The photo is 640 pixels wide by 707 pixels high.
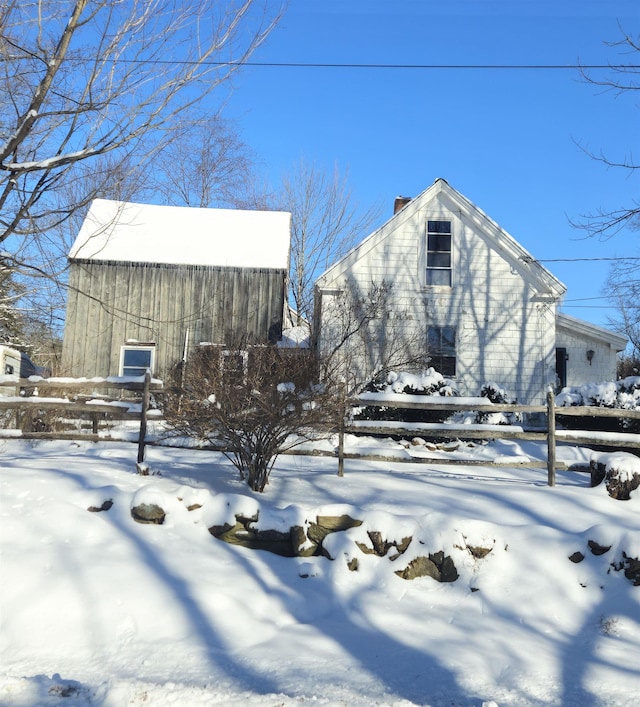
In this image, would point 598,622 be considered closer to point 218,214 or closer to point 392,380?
point 392,380

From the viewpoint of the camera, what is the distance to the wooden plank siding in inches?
765

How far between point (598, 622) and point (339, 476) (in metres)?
3.76

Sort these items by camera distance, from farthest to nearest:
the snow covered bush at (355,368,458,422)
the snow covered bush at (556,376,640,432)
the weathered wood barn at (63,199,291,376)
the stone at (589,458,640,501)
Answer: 1. the weathered wood barn at (63,199,291,376)
2. the snow covered bush at (355,368,458,422)
3. the snow covered bush at (556,376,640,432)
4. the stone at (589,458,640,501)

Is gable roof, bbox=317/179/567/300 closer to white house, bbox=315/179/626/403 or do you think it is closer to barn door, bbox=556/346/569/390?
white house, bbox=315/179/626/403

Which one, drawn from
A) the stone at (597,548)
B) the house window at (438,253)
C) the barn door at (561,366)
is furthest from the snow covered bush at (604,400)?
the stone at (597,548)

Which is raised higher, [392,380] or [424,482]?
[392,380]

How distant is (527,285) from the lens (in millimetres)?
18359

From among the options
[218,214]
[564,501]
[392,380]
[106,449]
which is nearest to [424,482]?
[564,501]

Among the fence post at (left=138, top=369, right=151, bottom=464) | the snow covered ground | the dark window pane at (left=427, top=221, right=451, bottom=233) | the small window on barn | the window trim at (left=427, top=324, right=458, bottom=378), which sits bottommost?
the snow covered ground

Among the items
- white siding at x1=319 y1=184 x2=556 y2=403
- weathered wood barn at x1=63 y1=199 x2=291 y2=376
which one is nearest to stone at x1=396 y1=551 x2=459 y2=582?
white siding at x1=319 y1=184 x2=556 y2=403

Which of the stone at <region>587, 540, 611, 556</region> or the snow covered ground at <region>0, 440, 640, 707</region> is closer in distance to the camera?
the snow covered ground at <region>0, 440, 640, 707</region>

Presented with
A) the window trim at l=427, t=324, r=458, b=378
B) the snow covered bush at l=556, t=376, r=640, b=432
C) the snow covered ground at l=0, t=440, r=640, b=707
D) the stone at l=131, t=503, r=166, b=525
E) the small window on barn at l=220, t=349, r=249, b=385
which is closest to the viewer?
the snow covered ground at l=0, t=440, r=640, b=707

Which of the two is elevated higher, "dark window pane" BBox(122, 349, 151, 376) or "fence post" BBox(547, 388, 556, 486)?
"dark window pane" BBox(122, 349, 151, 376)

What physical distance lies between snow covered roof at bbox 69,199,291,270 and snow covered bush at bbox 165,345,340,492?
39.6 feet
